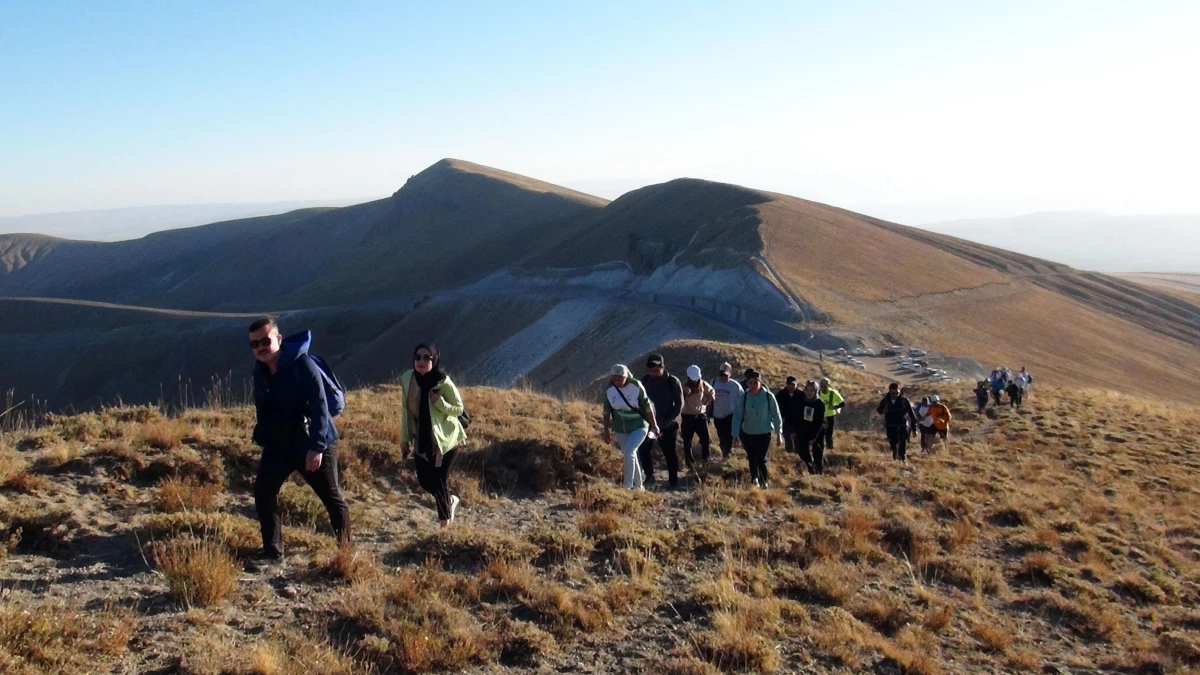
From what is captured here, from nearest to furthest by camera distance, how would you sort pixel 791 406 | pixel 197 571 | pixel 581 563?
pixel 197 571 < pixel 581 563 < pixel 791 406

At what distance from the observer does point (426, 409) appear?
638 centimetres

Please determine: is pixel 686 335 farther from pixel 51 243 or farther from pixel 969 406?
pixel 51 243

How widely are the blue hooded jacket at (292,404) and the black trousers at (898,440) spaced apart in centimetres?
1082

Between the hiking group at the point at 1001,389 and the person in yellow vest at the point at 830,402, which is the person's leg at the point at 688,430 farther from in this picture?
the hiking group at the point at 1001,389

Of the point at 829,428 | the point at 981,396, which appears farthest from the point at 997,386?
the point at 829,428

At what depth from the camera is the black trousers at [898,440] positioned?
13.6 metres

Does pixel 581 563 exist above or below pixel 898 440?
above

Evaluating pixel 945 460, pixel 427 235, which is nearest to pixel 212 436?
pixel 945 460

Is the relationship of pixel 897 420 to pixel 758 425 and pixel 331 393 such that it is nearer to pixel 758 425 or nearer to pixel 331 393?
pixel 758 425

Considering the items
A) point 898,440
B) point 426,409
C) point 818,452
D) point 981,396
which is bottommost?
point 981,396

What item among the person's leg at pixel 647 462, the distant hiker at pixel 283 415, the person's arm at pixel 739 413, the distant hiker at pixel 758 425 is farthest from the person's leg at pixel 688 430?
the distant hiker at pixel 283 415

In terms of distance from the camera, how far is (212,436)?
778 centimetres

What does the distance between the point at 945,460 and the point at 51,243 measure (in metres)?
194

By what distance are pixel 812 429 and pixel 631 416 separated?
3643mm
